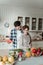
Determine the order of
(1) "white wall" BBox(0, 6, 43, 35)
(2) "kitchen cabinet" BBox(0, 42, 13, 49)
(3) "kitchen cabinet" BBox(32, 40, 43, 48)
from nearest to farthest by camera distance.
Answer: (2) "kitchen cabinet" BBox(0, 42, 13, 49), (3) "kitchen cabinet" BBox(32, 40, 43, 48), (1) "white wall" BBox(0, 6, 43, 35)

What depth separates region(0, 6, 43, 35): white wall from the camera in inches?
87.3

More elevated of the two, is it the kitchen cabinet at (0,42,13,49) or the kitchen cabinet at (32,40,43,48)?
the kitchen cabinet at (0,42,13,49)

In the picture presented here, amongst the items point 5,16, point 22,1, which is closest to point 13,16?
point 5,16

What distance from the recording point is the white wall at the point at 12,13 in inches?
87.3

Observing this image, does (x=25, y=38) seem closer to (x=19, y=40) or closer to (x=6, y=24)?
(x=19, y=40)

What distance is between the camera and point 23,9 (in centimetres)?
230

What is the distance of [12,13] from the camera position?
7.54 feet

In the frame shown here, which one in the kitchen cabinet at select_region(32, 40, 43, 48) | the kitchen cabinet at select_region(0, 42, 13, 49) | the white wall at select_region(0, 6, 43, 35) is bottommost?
the kitchen cabinet at select_region(32, 40, 43, 48)

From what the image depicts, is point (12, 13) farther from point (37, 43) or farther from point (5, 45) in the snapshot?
point (5, 45)

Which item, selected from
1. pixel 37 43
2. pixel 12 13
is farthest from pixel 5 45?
pixel 12 13

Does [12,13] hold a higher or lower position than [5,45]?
higher

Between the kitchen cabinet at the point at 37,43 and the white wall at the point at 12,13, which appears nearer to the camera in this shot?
the kitchen cabinet at the point at 37,43

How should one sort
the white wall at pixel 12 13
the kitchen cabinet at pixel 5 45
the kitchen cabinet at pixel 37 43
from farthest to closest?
the white wall at pixel 12 13, the kitchen cabinet at pixel 37 43, the kitchen cabinet at pixel 5 45

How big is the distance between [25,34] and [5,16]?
732mm
